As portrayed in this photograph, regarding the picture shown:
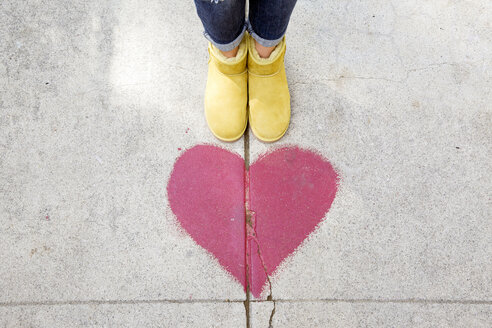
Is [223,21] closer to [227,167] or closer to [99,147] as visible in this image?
[227,167]

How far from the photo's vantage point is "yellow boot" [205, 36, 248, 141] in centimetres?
164

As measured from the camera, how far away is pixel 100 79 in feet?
5.94

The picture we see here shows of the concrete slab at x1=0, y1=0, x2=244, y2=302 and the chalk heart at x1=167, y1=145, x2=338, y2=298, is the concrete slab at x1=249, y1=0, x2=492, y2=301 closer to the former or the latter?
the chalk heart at x1=167, y1=145, x2=338, y2=298

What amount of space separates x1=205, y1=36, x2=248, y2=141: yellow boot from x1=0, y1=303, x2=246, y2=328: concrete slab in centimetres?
77

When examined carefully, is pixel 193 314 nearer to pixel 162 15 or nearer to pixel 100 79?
pixel 100 79

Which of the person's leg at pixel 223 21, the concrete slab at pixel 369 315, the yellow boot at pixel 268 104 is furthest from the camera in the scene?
the yellow boot at pixel 268 104

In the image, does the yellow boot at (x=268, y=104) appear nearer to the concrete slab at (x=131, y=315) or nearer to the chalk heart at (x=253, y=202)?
the chalk heart at (x=253, y=202)

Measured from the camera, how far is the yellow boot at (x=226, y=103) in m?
1.64

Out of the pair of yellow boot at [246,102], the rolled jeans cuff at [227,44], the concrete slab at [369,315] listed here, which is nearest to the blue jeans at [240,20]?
the rolled jeans cuff at [227,44]

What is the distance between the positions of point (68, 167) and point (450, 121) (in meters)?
1.87

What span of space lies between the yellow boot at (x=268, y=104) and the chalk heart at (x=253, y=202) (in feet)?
0.35

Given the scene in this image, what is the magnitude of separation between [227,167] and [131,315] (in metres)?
0.76

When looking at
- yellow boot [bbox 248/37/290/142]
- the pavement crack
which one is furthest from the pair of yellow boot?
the pavement crack

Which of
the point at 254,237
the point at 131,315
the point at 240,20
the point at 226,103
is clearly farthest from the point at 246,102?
the point at 131,315
